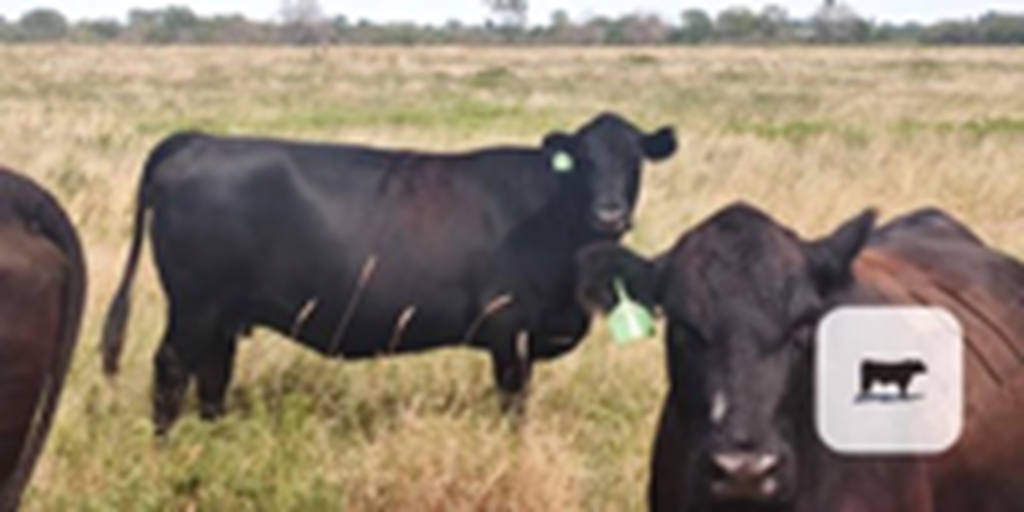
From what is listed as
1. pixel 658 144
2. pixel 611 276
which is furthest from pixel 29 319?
pixel 658 144

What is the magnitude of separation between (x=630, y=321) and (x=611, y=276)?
164 mm

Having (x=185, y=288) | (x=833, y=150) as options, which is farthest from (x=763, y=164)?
(x=185, y=288)

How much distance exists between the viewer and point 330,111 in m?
24.5

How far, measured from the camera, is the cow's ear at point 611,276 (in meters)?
3.95

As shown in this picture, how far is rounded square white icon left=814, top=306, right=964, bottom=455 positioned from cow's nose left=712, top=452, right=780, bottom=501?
1.24ft

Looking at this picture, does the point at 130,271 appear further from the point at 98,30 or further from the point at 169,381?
the point at 98,30

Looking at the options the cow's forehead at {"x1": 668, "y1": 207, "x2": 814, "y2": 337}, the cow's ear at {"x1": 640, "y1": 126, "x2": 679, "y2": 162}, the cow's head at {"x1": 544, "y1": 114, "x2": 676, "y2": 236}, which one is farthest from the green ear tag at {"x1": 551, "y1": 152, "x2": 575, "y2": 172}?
the cow's forehead at {"x1": 668, "y1": 207, "x2": 814, "y2": 337}

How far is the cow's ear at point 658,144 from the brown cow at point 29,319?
3974mm

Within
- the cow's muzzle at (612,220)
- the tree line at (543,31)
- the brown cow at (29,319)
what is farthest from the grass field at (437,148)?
the tree line at (543,31)

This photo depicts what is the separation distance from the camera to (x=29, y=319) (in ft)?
13.6

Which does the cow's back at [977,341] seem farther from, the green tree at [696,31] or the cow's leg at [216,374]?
the green tree at [696,31]

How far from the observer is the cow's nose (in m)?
3.37

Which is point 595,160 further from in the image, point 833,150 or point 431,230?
point 833,150

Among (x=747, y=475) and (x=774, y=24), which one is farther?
(x=774, y=24)
